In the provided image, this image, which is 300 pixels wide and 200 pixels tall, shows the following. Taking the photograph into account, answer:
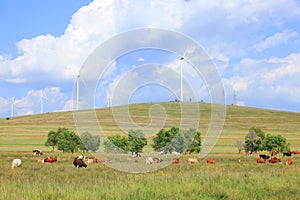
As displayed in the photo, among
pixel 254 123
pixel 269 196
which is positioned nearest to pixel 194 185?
pixel 269 196

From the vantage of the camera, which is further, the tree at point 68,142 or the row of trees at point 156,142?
the tree at point 68,142

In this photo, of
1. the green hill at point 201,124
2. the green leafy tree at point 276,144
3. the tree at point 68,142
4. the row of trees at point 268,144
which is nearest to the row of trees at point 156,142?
the tree at point 68,142

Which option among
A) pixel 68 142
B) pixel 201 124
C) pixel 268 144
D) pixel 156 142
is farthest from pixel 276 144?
pixel 201 124

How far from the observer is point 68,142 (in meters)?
64.4

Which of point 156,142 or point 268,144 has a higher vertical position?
point 156,142

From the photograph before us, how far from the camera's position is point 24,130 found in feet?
372

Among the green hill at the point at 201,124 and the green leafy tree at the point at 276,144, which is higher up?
the green hill at the point at 201,124

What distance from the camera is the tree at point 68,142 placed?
211ft

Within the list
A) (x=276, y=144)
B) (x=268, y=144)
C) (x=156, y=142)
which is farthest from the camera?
(x=268, y=144)

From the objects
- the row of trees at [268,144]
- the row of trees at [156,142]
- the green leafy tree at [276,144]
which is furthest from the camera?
the row of trees at [268,144]

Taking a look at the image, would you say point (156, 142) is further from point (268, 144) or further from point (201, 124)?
point (201, 124)

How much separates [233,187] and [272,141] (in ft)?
181

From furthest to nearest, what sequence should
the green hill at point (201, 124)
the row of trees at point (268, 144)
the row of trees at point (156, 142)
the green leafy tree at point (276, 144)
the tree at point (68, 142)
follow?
the green hill at point (201, 124), the row of trees at point (268, 144), the green leafy tree at point (276, 144), the tree at point (68, 142), the row of trees at point (156, 142)

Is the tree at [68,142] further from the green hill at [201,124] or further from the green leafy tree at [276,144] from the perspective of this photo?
the green leafy tree at [276,144]
